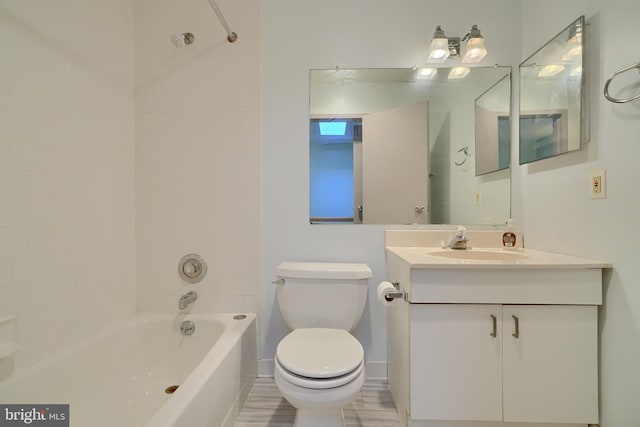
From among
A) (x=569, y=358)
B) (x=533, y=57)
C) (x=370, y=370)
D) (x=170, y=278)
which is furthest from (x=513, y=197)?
(x=170, y=278)

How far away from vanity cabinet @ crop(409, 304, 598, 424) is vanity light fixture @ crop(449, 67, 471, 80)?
1334mm

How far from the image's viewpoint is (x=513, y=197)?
1.62 metres

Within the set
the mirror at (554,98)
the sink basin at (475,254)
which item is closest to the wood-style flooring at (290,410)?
the sink basin at (475,254)

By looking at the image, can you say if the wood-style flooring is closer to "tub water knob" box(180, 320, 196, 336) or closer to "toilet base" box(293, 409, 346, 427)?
"toilet base" box(293, 409, 346, 427)

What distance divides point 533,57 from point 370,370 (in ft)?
6.63

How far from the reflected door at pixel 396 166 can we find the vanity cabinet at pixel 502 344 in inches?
22.7

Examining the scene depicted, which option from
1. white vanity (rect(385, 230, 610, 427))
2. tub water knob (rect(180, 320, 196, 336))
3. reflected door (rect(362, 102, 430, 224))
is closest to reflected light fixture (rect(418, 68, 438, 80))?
reflected door (rect(362, 102, 430, 224))

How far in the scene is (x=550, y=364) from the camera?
1106 mm

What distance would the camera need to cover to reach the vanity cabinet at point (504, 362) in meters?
1.10

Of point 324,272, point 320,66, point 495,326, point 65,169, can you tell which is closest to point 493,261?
point 495,326

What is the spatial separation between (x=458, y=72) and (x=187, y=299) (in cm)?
212

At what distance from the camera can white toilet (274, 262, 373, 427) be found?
983 millimetres

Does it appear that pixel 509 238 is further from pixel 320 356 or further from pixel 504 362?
pixel 320 356

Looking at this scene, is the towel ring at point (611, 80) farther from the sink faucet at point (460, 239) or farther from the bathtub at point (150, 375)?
the bathtub at point (150, 375)
